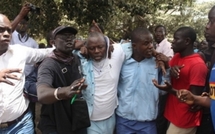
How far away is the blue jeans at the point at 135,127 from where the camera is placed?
10.1 ft

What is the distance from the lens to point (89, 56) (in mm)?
2957

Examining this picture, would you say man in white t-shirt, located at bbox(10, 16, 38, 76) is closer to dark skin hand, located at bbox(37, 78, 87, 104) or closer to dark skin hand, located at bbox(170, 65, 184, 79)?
dark skin hand, located at bbox(37, 78, 87, 104)

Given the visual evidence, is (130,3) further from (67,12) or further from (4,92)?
(4,92)

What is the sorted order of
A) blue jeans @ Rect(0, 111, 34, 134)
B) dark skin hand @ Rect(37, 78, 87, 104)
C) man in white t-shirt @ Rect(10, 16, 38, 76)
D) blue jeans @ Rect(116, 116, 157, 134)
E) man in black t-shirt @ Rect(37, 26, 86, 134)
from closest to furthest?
dark skin hand @ Rect(37, 78, 87, 104), man in black t-shirt @ Rect(37, 26, 86, 134), blue jeans @ Rect(0, 111, 34, 134), blue jeans @ Rect(116, 116, 157, 134), man in white t-shirt @ Rect(10, 16, 38, 76)

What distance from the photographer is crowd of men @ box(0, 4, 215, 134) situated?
2.65m

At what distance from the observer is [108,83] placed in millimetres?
2934

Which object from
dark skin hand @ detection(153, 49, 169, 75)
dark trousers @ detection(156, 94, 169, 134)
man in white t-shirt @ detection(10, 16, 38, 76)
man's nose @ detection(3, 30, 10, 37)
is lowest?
dark trousers @ detection(156, 94, 169, 134)

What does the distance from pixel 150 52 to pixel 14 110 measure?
154 cm

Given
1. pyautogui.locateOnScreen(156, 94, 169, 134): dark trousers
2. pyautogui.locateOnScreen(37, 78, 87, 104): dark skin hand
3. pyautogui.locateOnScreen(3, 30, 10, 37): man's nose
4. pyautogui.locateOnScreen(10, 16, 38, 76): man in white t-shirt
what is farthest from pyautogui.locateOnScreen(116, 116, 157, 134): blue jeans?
pyautogui.locateOnScreen(10, 16, 38, 76): man in white t-shirt

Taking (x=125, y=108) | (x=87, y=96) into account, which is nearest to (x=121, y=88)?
(x=125, y=108)

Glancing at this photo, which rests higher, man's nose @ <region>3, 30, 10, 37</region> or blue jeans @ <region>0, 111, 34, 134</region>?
man's nose @ <region>3, 30, 10, 37</region>

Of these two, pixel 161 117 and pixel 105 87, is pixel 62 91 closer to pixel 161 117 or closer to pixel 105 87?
pixel 105 87

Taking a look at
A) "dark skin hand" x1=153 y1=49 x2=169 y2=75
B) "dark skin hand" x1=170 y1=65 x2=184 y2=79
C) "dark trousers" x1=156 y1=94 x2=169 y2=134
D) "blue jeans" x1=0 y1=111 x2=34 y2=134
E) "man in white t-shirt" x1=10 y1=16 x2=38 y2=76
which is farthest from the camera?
"man in white t-shirt" x1=10 y1=16 x2=38 y2=76

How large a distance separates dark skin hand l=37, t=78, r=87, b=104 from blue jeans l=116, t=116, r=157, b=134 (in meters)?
1.15
